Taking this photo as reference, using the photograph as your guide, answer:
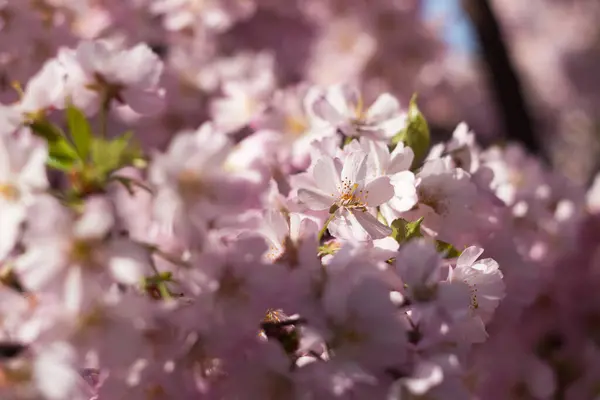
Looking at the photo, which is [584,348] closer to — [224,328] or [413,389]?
[413,389]

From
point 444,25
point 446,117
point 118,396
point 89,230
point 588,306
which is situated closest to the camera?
point 89,230

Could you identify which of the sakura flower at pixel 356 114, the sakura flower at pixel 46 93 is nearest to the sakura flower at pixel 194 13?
the sakura flower at pixel 356 114

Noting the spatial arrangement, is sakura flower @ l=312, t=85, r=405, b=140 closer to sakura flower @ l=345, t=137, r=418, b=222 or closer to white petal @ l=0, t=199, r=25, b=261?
sakura flower @ l=345, t=137, r=418, b=222

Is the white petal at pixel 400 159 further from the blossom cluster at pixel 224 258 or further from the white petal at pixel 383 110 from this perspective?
the white petal at pixel 383 110

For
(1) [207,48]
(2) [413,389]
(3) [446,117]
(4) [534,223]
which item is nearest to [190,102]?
(1) [207,48]

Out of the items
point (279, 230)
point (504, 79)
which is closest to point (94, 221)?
point (279, 230)

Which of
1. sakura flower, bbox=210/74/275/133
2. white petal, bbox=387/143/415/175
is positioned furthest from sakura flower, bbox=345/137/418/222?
sakura flower, bbox=210/74/275/133
